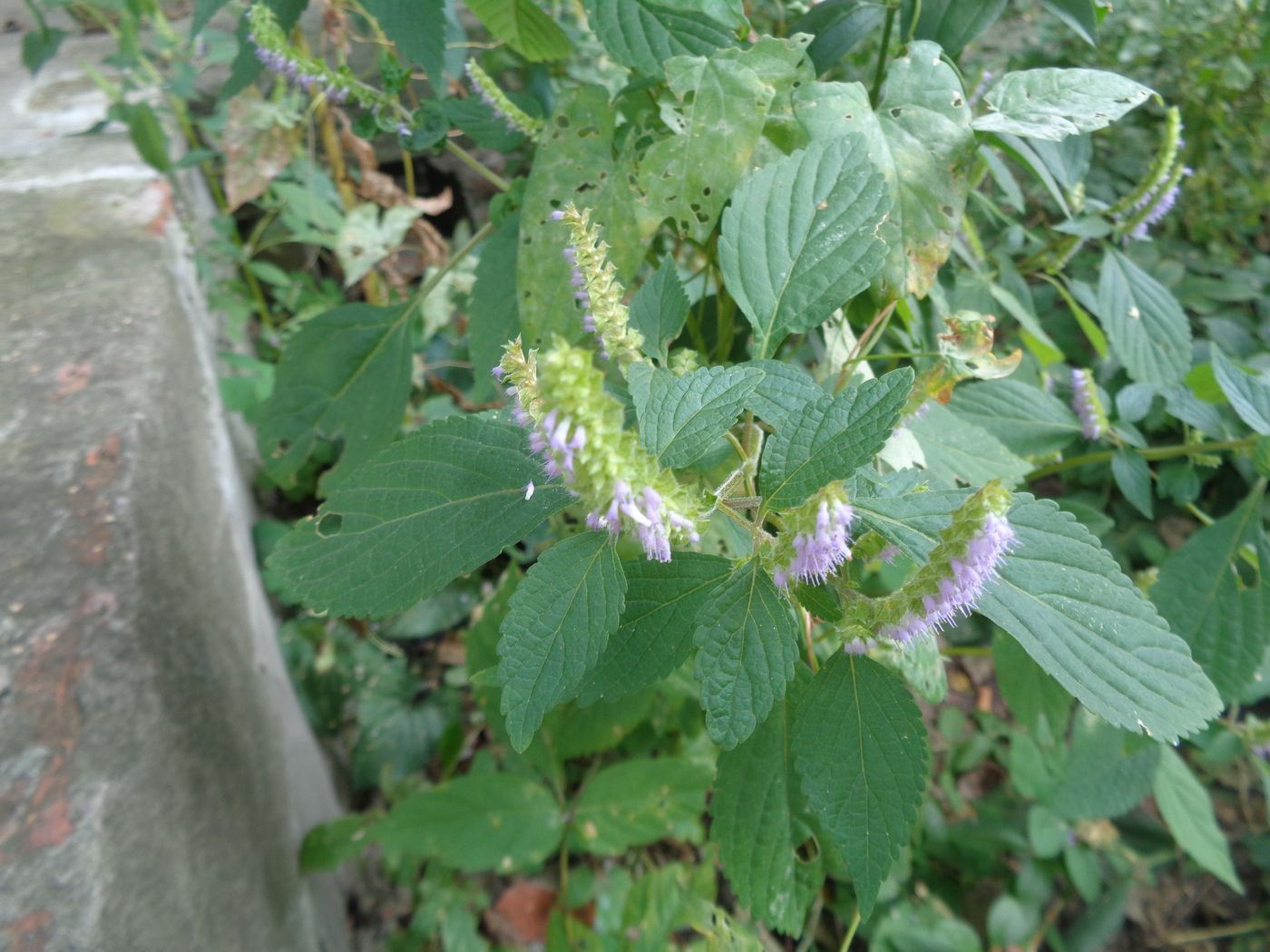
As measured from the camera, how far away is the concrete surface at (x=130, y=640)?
782 mm

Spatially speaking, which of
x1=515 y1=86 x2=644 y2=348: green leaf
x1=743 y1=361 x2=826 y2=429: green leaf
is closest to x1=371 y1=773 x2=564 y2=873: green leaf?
x1=515 y1=86 x2=644 y2=348: green leaf

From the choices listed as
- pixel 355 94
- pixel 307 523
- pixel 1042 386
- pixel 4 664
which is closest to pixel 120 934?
pixel 4 664

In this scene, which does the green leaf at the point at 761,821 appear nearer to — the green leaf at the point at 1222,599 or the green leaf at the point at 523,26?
the green leaf at the point at 1222,599

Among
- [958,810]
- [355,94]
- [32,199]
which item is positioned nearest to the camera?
[355,94]

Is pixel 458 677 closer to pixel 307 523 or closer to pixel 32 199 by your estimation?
pixel 307 523

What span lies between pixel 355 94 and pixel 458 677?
1311 millimetres

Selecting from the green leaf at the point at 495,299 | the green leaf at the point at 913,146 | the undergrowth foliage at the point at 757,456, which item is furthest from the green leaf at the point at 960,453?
the green leaf at the point at 495,299

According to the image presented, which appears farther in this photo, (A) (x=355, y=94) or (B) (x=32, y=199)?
(B) (x=32, y=199)

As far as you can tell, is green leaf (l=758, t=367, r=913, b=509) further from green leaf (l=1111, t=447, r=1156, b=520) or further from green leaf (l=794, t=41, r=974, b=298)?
green leaf (l=1111, t=447, r=1156, b=520)

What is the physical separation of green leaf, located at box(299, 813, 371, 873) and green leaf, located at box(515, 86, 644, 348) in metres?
0.99

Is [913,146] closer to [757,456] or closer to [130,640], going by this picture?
[757,456]

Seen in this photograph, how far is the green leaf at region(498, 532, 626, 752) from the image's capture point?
0.50 metres

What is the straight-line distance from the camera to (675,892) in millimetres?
1265

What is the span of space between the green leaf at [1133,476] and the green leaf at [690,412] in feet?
2.54
